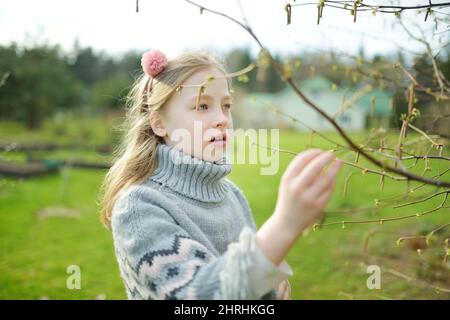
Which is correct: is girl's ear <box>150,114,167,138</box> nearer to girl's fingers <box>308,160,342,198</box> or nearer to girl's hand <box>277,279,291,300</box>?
girl's hand <box>277,279,291,300</box>

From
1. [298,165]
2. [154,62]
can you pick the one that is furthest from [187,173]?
[298,165]

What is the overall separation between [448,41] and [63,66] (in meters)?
18.1

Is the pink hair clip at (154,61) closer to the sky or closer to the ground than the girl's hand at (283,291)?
closer to the sky

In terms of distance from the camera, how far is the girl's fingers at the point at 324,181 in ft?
3.73

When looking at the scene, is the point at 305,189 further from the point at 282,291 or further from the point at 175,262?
the point at 282,291

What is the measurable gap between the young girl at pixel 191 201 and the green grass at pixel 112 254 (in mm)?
1134

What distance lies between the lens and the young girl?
3.84ft

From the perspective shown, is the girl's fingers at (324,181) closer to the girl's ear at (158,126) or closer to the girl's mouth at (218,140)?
the girl's mouth at (218,140)

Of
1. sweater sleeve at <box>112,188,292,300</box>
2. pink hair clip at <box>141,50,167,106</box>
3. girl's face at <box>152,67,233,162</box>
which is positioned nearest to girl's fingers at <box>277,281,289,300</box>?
sweater sleeve at <box>112,188,292,300</box>

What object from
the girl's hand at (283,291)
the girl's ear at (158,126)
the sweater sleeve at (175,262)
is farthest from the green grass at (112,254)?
the sweater sleeve at (175,262)

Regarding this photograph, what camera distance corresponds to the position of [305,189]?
1.14 meters

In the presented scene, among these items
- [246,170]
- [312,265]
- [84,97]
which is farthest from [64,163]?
[312,265]

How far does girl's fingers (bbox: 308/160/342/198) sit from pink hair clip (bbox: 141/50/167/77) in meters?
0.99
